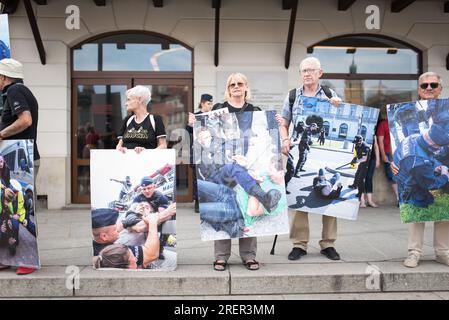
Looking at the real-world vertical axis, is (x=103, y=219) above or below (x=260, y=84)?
below

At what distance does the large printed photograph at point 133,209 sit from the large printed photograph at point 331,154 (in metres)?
1.25

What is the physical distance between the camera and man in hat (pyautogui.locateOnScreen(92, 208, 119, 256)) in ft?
13.4

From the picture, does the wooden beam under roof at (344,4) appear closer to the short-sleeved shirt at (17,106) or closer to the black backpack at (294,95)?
the black backpack at (294,95)

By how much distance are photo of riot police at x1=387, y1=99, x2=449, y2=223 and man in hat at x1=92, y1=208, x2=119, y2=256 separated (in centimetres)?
270

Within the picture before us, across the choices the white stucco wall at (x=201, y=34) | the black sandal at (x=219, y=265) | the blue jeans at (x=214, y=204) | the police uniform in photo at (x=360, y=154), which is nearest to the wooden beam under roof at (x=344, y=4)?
the white stucco wall at (x=201, y=34)

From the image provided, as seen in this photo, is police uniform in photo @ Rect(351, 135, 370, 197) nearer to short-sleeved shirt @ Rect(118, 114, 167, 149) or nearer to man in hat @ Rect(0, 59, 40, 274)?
short-sleeved shirt @ Rect(118, 114, 167, 149)

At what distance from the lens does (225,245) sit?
13.8 feet

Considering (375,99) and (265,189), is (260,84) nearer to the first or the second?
(375,99)

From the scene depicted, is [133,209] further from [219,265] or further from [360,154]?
[360,154]

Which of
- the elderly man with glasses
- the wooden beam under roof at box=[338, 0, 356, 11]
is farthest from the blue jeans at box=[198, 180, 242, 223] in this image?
the wooden beam under roof at box=[338, 0, 356, 11]

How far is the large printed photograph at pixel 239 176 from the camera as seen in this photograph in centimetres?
410
